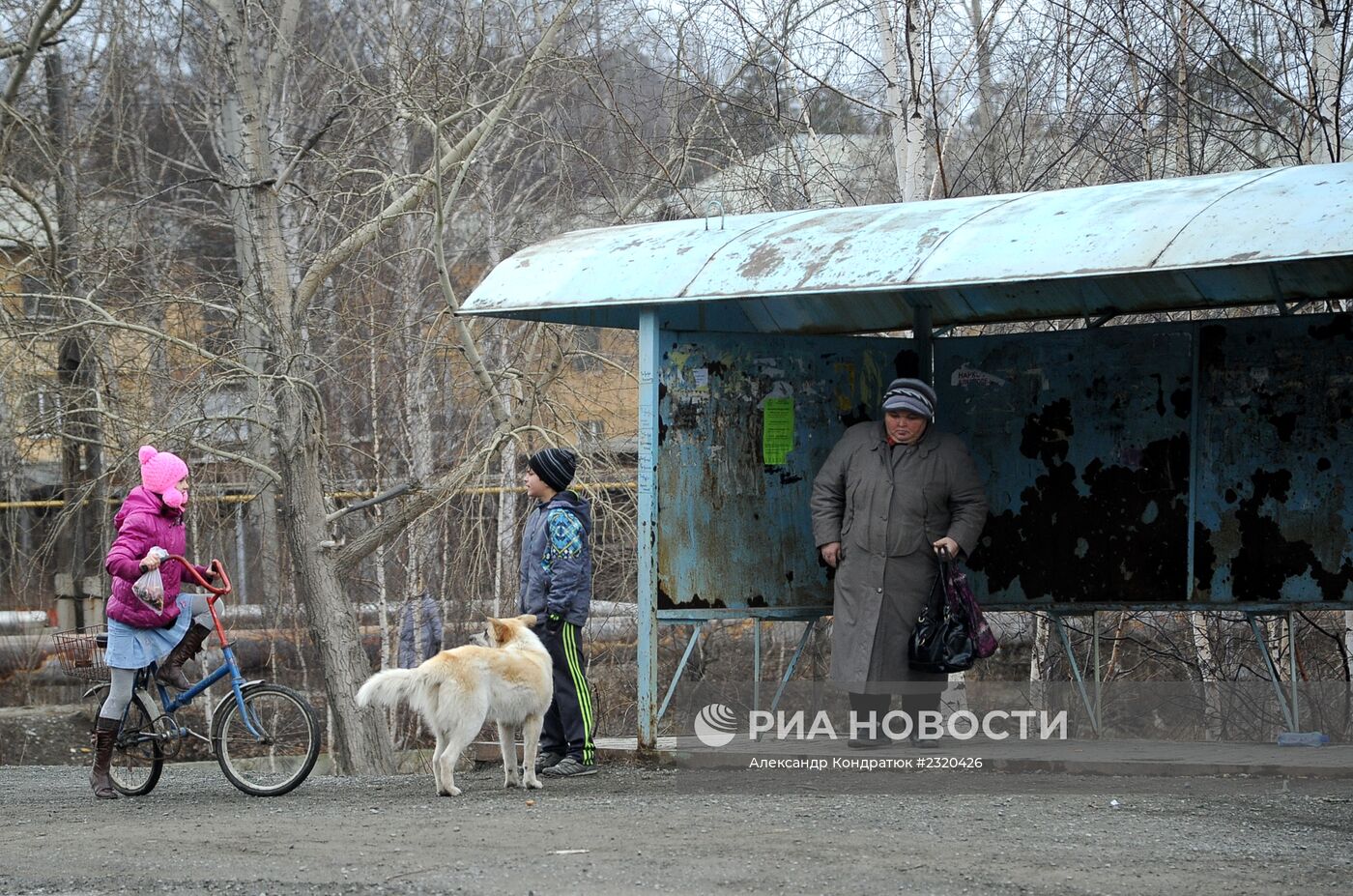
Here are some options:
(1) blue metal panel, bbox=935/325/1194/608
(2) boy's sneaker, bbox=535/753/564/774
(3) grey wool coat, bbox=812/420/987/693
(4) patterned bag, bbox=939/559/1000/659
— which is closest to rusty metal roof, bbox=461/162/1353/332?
(1) blue metal panel, bbox=935/325/1194/608

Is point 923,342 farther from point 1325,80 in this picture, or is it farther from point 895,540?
point 1325,80

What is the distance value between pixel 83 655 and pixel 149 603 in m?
0.90

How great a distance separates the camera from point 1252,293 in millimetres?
8547

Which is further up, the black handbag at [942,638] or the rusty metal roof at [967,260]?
the rusty metal roof at [967,260]

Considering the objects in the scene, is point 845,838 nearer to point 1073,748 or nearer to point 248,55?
point 1073,748

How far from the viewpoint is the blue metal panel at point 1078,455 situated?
8922 mm

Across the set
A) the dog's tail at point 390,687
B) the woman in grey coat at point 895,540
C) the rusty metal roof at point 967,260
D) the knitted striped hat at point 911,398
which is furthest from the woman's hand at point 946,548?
the dog's tail at point 390,687

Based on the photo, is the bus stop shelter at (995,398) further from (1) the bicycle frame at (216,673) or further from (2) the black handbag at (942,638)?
(1) the bicycle frame at (216,673)

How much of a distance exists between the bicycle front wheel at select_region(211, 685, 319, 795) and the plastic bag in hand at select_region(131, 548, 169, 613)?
2.02ft

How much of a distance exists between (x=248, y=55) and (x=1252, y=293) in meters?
9.43

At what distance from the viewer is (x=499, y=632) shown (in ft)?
24.6

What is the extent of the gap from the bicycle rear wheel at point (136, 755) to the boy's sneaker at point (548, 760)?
1858 mm

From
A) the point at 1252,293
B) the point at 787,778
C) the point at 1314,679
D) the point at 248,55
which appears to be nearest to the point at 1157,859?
the point at 787,778

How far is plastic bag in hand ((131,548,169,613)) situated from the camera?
7797 millimetres
